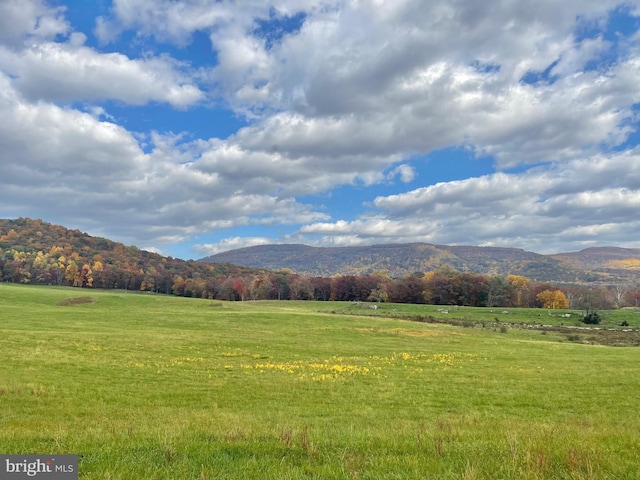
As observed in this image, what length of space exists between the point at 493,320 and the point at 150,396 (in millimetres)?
74846

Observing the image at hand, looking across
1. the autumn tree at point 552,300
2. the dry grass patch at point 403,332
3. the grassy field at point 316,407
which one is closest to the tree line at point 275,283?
the autumn tree at point 552,300

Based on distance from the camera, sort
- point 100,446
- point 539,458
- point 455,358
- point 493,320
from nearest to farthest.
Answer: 1. point 539,458
2. point 100,446
3. point 455,358
4. point 493,320

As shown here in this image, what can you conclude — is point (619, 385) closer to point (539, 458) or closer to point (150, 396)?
point (539, 458)

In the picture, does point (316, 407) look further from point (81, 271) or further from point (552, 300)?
point (81, 271)

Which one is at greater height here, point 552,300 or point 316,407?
point 552,300

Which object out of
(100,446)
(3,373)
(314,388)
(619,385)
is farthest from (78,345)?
(619,385)

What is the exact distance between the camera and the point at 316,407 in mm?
16844

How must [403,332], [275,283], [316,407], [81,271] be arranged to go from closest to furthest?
[316,407]
[403,332]
[275,283]
[81,271]

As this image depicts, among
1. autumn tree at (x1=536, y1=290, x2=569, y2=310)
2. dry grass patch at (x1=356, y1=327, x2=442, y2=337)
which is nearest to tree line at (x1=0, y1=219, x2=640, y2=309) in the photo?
autumn tree at (x1=536, y1=290, x2=569, y2=310)

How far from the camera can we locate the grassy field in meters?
7.18

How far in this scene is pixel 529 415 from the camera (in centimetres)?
1589

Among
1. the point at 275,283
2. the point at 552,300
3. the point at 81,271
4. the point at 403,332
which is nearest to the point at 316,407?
the point at 403,332

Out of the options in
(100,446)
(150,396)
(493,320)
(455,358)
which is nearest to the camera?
(100,446)

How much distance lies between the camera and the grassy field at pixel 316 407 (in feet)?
23.6
